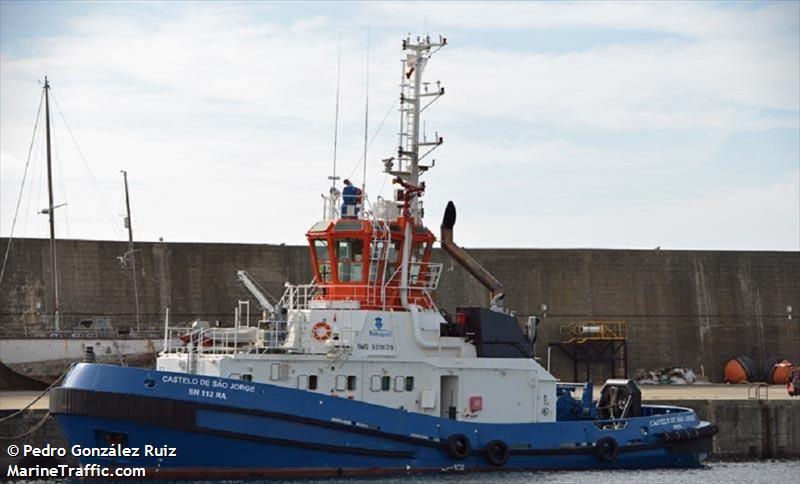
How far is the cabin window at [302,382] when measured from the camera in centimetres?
2148

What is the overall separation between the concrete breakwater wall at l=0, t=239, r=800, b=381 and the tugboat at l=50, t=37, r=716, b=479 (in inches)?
492

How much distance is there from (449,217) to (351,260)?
2.90 meters

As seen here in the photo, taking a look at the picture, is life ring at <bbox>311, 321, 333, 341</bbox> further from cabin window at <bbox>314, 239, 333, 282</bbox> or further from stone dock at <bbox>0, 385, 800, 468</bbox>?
stone dock at <bbox>0, 385, 800, 468</bbox>

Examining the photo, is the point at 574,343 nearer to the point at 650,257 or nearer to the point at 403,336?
the point at 650,257

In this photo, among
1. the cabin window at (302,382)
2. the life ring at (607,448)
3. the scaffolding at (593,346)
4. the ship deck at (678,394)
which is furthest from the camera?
the scaffolding at (593,346)

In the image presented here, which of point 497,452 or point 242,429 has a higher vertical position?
point 242,429

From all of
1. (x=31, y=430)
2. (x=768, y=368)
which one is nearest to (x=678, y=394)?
(x=768, y=368)

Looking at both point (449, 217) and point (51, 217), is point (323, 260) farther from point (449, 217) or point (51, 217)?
point (51, 217)

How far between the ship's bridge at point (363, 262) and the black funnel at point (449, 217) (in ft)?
6.30

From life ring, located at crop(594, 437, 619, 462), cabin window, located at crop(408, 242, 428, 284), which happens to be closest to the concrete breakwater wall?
cabin window, located at crop(408, 242, 428, 284)

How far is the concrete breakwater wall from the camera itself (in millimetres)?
35125

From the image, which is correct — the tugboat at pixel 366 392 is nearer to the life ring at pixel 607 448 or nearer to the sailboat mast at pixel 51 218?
the life ring at pixel 607 448

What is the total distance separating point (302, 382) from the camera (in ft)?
70.5

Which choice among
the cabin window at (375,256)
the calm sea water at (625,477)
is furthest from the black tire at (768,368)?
the cabin window at (375,256)
